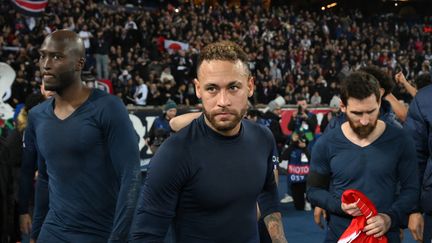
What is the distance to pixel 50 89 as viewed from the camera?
11.4 ft

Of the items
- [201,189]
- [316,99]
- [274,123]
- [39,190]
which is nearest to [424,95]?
[201,189]

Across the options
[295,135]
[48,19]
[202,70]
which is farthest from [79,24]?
[202,70]

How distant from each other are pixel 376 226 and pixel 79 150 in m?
1.72

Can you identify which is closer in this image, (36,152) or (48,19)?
(36,152)

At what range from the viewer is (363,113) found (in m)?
3.81

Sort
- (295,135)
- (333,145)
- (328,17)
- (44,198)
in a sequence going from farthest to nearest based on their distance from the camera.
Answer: (328,17), (295,135), (333,145), (44,198)

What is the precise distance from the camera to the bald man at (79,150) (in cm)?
338

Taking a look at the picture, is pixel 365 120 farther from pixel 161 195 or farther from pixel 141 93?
pixel 141 93

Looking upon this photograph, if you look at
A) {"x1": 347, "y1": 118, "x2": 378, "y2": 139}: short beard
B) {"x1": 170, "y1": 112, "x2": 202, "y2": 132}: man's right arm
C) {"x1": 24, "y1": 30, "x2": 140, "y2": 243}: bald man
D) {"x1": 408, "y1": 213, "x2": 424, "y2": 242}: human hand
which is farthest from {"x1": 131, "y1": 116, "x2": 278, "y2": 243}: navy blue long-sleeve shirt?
{"x1": 170, "y1": 112, "x2": 202, "y2": 132}: man's right arm

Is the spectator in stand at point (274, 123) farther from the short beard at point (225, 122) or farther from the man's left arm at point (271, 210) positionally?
the short beard at point (225, 122)

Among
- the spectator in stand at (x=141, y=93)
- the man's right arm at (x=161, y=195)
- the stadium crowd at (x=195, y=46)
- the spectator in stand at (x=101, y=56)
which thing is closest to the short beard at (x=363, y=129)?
the man's right arm at (x=161, y=195)

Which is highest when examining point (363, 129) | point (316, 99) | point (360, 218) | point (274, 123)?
point (363, 129)

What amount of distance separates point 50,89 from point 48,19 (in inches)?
618

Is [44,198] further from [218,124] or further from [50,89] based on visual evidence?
[218,124]
